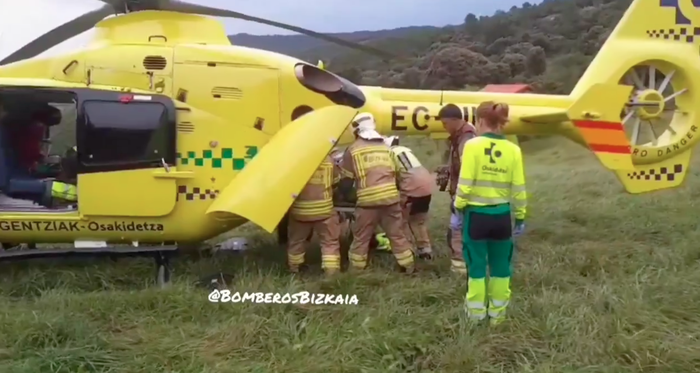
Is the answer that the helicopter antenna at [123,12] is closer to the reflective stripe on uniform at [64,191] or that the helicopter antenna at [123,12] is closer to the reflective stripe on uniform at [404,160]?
the reflective stripe on uniform at [404,160]

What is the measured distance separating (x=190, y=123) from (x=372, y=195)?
1794mm

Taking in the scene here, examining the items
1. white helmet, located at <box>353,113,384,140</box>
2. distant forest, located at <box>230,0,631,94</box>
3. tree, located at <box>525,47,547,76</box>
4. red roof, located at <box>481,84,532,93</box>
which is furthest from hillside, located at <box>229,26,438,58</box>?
tree, located at <box>525,47,547,76</box>

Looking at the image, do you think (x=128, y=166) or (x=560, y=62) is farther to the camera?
(x=560, y=62)

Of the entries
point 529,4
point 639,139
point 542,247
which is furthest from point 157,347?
point 529,4

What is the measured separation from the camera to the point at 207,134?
6.46 m

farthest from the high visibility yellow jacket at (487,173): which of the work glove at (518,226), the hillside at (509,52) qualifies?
the hillside at (509,52)

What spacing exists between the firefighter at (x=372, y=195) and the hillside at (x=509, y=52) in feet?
69.4

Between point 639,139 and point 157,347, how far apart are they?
5.93 m

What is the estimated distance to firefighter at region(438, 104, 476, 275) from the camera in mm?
6273

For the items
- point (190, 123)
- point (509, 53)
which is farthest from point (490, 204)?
point (509, 53)

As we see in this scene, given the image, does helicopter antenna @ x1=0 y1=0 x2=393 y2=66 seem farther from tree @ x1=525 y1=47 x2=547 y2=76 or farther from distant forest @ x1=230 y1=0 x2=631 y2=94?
tree @ x1=525 y1=47 x2=547 y2=76

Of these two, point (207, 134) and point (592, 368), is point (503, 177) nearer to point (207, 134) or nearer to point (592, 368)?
point (592, 368)

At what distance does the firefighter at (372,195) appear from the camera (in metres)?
6.27

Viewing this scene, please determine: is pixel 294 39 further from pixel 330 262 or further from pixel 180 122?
pixel 330 262
